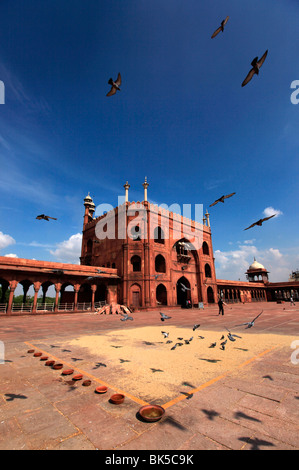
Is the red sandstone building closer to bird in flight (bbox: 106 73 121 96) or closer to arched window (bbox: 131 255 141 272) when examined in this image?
arched window (bbox: 131 255 141 272)

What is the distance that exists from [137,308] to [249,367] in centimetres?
2195

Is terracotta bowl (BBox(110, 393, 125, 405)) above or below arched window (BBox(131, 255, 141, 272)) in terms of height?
below

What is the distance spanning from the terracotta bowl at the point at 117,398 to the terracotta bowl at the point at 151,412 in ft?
1.35

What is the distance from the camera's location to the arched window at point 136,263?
28531 mm


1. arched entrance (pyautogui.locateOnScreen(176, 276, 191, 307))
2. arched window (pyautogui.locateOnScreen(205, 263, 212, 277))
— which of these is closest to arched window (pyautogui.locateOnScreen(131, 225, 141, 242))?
arched entrance (pyautogui.locateOnScreen(176, 276, 191, 307))

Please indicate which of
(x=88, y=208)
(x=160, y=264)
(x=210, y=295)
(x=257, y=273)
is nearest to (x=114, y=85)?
(x=160, y=264)

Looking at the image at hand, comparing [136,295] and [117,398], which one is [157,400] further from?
[136,295]

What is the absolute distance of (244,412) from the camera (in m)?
2.62

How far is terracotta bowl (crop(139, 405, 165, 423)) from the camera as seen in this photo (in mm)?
2484

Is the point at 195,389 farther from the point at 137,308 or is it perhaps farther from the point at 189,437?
the point at 137,308

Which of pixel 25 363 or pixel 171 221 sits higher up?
pixel 171 221

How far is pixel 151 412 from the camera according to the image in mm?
2658

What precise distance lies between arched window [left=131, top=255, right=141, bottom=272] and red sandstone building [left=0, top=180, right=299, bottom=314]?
14cm

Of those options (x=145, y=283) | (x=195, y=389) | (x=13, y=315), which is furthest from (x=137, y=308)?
(x=195, y=389)
